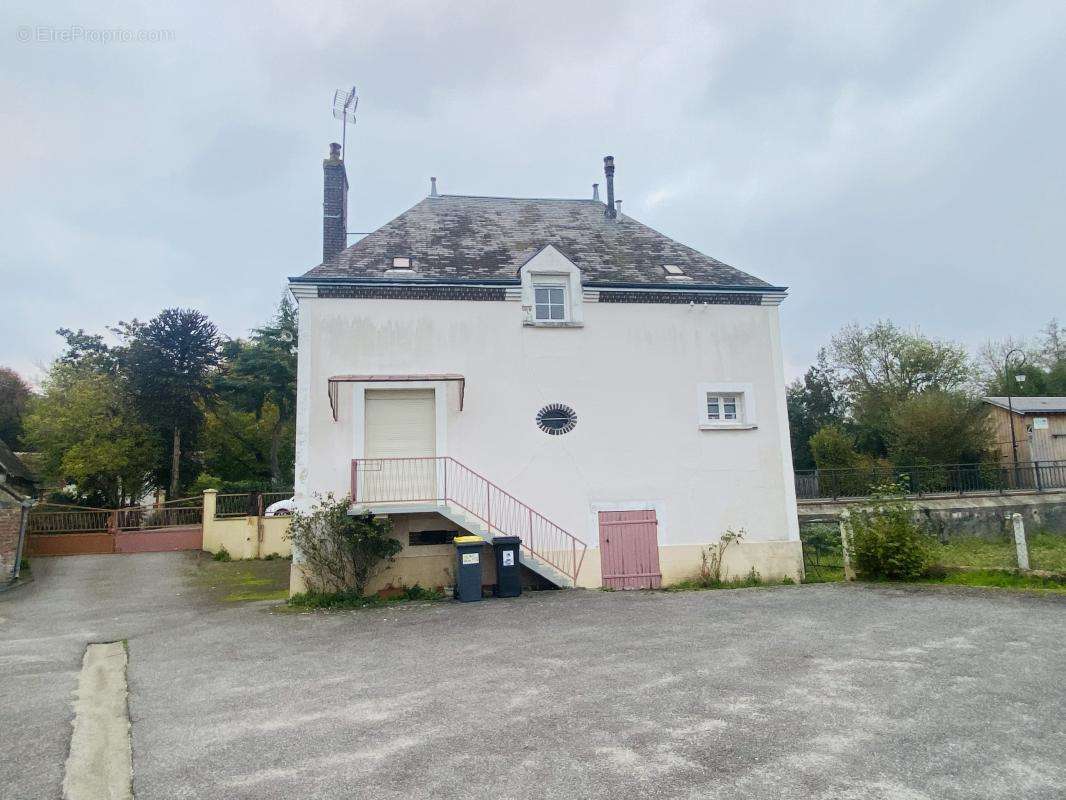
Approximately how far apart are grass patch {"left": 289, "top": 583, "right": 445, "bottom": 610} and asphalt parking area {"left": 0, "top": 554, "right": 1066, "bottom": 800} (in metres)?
1.12

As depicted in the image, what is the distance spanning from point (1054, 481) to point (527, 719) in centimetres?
2854

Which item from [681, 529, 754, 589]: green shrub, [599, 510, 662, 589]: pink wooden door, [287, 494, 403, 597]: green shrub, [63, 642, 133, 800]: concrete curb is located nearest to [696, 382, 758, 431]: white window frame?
[681, 529, 754, 589]: green shrub

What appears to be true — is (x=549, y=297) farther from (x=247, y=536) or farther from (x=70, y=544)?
(x=70, y=544)

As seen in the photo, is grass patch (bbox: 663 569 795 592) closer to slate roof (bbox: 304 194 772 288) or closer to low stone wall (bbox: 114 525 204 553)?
slate roof (bbox: 304 194 772 288)

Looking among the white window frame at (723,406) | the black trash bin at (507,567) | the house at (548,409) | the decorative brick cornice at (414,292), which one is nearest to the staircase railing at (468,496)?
the house at (548,409)

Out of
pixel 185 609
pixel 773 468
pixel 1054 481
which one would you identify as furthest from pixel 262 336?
pixel 1054 481

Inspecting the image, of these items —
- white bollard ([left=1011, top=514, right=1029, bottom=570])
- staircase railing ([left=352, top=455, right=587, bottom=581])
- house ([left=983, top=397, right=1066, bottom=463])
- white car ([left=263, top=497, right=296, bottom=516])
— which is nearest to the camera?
white bollard ([left=1011, top=514, right=1029, bottom=570])

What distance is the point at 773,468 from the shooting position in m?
13.8

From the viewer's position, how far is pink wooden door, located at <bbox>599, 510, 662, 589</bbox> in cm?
1284

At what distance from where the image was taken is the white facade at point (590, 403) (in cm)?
1262

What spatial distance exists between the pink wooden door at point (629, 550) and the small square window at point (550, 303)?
4.29 meters

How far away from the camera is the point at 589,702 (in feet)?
18.2

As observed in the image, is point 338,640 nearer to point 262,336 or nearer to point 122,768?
point 122,768

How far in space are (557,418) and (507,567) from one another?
327cm
